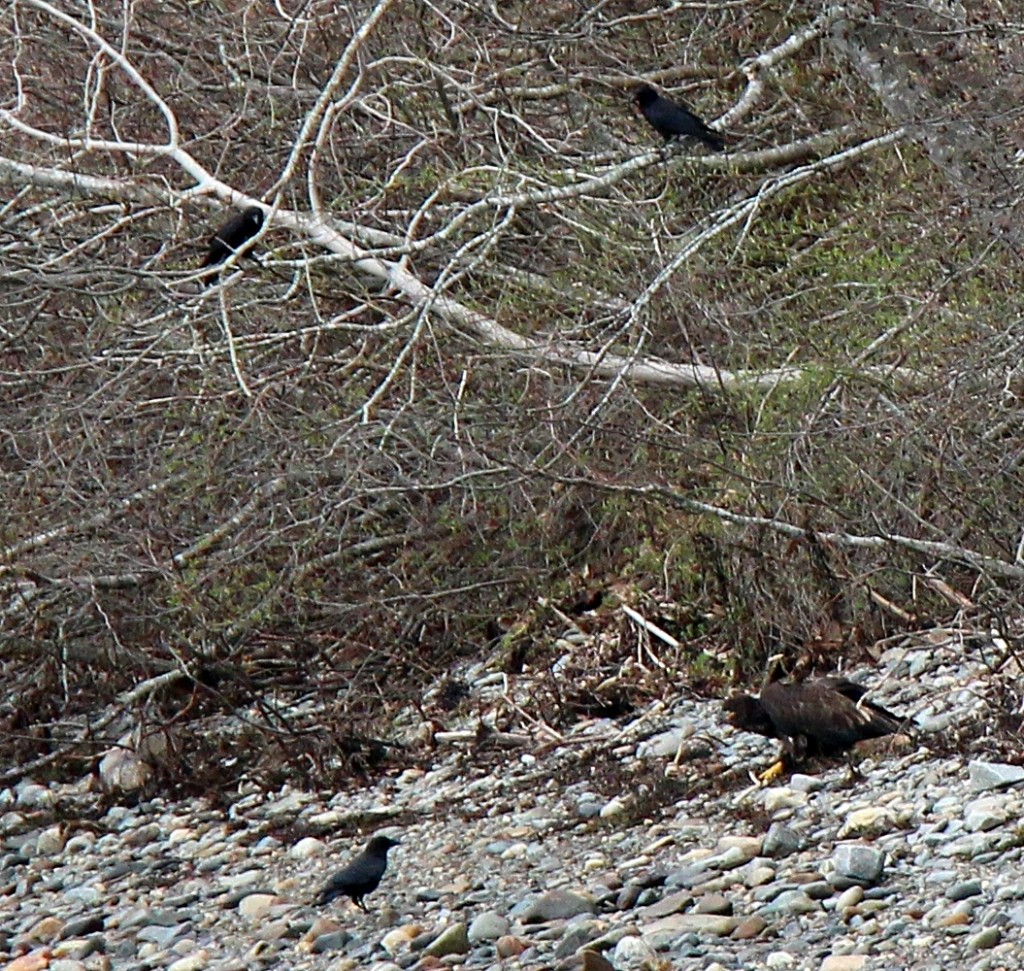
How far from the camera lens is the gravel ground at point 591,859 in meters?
4.09

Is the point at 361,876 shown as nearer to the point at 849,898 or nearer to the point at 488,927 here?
the point at 488,927

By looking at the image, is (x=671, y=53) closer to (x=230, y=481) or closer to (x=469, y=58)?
(x=469, y=58)

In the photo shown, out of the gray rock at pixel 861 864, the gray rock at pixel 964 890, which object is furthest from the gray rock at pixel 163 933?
the gray rock at pixel 964 890

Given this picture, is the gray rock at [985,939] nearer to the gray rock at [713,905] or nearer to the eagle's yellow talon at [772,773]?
the gray rock at [713,905]

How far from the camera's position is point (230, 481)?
7371 millimetres

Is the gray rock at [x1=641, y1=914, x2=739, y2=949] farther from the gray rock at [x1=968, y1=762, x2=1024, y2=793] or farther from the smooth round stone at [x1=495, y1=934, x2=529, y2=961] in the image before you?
the gray rock at [x1=968, y1=762, x2=1024, y2=793]

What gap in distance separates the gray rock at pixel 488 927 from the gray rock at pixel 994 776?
1.25m

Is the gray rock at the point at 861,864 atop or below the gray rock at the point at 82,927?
atop

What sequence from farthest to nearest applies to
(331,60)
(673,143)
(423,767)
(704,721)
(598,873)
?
(331,60)
(673,143)
(423,767)
(704,721)
(598,873)

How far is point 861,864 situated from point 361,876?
58.5 inches

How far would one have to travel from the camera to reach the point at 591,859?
5.04 meters

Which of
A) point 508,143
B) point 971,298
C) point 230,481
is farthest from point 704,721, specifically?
point 508,143

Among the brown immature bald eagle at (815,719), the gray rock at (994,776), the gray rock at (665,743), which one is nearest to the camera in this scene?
the gray rock at (994,776)

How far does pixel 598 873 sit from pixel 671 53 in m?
4.91
